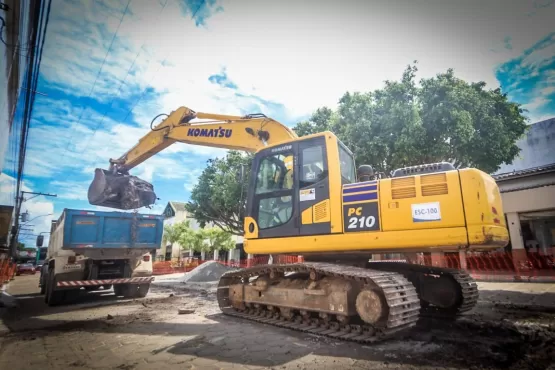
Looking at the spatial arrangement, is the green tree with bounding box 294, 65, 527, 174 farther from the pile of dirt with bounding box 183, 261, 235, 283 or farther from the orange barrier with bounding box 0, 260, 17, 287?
the orange barrier with bounding box 0, 260, 17, 287

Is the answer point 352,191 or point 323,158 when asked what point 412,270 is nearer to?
point 352,191

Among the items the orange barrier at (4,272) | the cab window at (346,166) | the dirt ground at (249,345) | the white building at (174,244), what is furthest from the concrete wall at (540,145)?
the white building at (174,244)

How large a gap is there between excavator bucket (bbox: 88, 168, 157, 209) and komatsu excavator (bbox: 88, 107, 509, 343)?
3683 mm

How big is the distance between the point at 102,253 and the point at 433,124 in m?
12.1

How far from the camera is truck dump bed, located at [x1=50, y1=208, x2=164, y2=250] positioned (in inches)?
323

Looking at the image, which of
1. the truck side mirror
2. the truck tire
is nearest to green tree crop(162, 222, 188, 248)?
the truck tire

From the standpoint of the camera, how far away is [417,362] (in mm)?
3377

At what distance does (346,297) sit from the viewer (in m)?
4.46

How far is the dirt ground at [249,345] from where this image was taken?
345 cm

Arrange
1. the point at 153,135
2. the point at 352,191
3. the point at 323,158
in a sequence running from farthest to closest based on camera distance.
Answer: the point at 153,135
the point at 323,158
the point at 352,191

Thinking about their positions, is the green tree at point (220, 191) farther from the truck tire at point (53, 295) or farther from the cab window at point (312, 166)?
the cab window at point (312, 166)

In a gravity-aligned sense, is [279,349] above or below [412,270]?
below

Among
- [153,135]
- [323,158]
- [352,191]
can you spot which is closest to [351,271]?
[352,191]

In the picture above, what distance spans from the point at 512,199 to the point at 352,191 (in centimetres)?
1655
